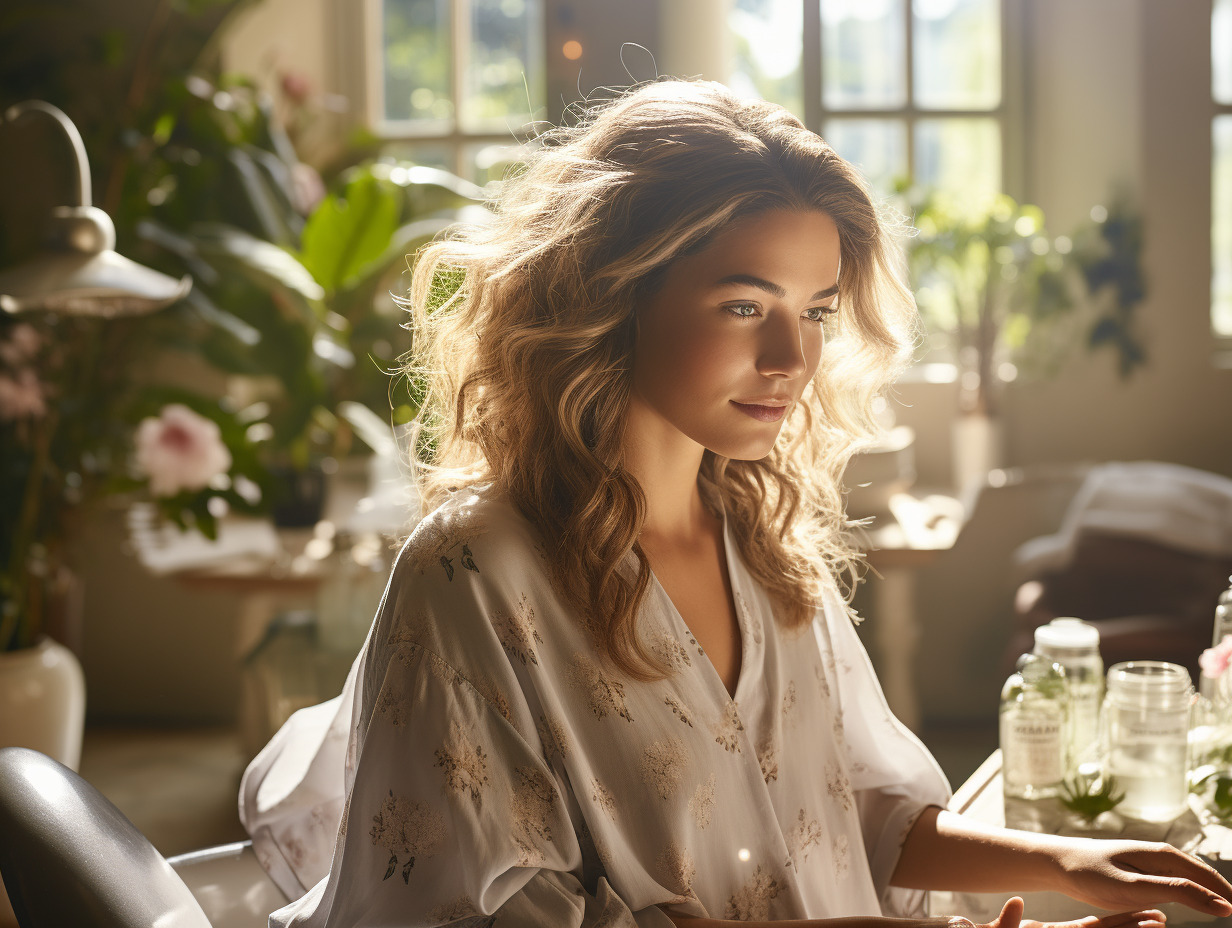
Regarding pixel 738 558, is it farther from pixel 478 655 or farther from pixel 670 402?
pixel 478 655

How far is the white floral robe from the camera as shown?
0.92 metres

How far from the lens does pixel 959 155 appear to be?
406cm

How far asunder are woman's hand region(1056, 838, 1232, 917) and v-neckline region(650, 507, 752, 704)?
1.12ft

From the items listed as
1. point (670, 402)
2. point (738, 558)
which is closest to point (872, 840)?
point (738, 558)

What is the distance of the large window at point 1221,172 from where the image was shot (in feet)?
12.4

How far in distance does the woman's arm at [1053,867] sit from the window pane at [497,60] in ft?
10.8

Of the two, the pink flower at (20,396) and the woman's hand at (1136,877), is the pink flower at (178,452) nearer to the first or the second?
the pink flower at (20,396)

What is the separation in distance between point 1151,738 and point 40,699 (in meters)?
2.10

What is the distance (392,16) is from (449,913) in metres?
3.78

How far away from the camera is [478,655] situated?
978mm

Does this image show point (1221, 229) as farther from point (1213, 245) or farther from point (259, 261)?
point (259, 261)

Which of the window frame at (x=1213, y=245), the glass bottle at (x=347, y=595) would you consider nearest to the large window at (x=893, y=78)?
the window frame at (x=1213, y=245)

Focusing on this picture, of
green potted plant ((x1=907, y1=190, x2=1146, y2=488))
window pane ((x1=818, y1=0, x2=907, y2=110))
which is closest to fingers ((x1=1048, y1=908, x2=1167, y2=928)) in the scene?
green potted plant ((x1=907, y1=190, x2=1146, y2=488))

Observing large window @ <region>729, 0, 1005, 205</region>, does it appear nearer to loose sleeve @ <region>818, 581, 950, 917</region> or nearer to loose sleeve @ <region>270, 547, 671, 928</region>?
loose sleeve @ <region>818, 581, 950, 917</region>
